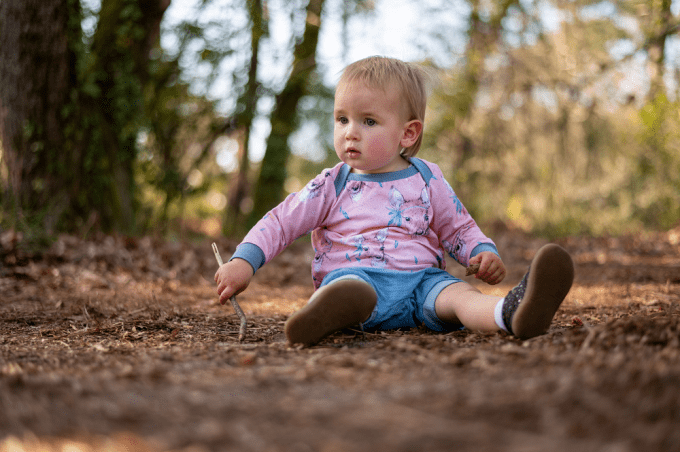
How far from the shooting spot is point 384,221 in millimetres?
2135

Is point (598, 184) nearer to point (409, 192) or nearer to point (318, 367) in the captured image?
point (409, 192)

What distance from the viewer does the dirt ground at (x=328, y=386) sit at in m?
0.85

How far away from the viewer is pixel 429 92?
7.57ft

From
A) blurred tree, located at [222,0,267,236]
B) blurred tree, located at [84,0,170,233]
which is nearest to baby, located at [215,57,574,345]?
blurred tree, located at [84,0,170,233]

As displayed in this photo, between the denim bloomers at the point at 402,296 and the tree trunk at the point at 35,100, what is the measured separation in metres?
3.04

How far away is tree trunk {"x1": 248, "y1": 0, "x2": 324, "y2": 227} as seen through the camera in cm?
690

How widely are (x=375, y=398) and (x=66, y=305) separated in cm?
204

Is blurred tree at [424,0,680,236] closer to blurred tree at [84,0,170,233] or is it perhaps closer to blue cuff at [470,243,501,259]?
blurred tree at [84,0,170,233]

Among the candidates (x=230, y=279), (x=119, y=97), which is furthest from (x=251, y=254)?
(x=119, y=97)

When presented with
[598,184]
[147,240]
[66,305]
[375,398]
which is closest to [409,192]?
[375,398]

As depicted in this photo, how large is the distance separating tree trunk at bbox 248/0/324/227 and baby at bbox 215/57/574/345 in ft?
15.9

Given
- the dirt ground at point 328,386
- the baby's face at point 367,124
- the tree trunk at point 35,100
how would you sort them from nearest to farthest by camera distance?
the dirt ground at point 328,386, the baby's face at point 367,124, the tree trunk at point 35,100

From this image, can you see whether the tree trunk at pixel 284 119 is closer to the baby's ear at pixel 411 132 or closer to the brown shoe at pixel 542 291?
the baby's ear at pixel 411 132

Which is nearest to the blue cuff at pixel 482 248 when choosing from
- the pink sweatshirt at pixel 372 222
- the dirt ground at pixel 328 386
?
the pink sweatshirt at pixel 372 222
